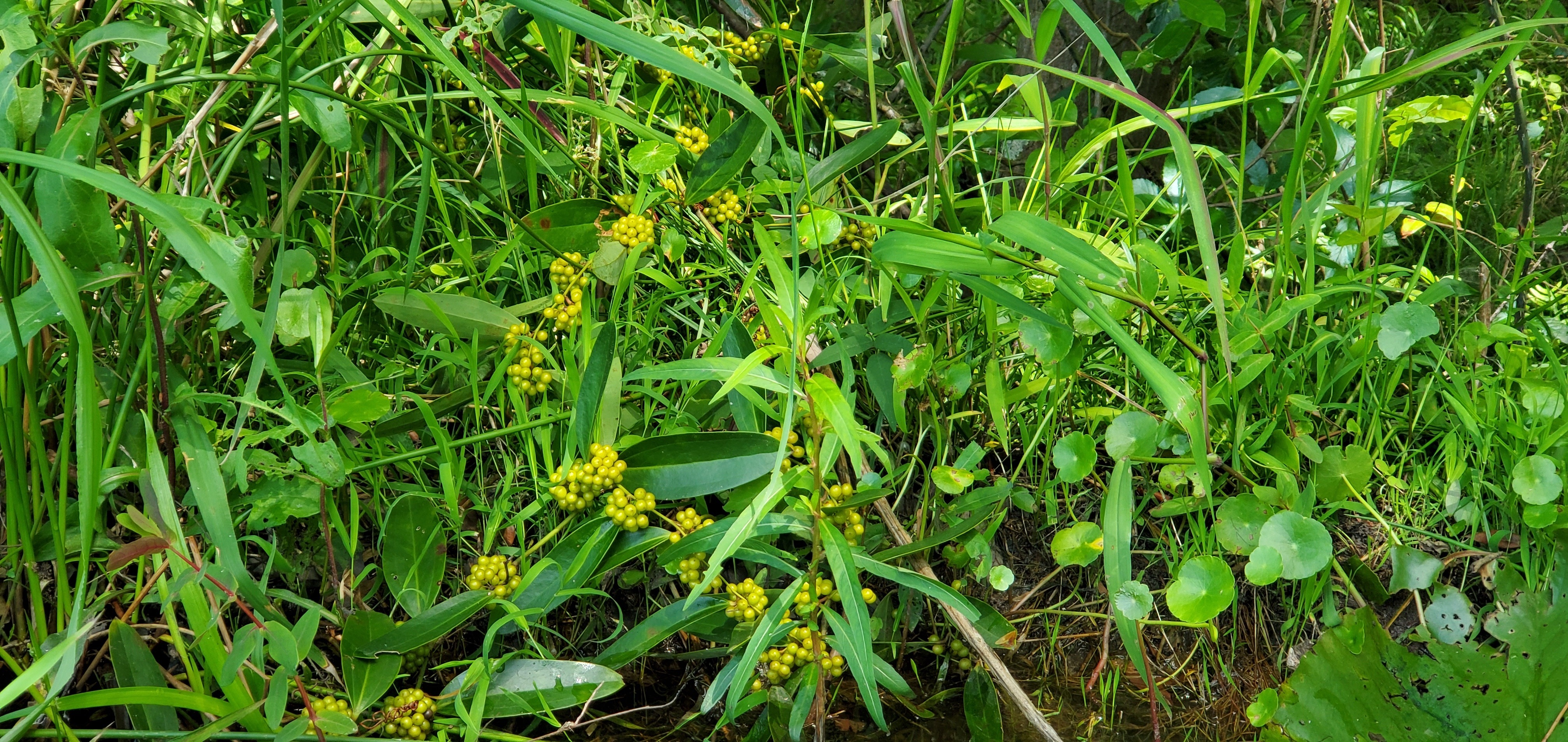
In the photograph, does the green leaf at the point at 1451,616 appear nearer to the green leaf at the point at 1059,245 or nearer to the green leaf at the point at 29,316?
the green leaf at the point at 1059,245

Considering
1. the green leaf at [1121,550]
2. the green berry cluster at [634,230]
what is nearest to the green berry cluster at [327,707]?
the green berry cluster at [634,230]

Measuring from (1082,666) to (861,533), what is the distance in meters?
0.37

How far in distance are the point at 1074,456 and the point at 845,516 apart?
283 millimetres

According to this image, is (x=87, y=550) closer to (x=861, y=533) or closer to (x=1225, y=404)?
(x=861, y=533)

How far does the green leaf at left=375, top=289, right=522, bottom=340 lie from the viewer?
124 cm

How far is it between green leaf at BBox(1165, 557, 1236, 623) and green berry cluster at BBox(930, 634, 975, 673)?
26 centimetres

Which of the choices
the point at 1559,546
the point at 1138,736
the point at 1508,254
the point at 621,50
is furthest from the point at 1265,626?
the point at 621,50

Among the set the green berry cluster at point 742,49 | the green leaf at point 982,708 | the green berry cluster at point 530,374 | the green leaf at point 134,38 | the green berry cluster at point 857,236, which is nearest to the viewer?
the green leaf at point 134,38

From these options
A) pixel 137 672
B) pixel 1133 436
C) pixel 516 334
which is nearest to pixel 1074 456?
pixel 1133 436

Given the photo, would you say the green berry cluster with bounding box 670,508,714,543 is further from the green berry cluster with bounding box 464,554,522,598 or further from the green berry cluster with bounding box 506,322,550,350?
the green berry cluster with bounding box 506,322,550,350

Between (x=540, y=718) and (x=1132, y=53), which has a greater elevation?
(x=1132, y=53)

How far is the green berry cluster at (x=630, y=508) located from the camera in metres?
1.15

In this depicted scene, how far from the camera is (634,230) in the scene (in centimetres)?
124

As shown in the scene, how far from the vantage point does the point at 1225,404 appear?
1.23 metres
